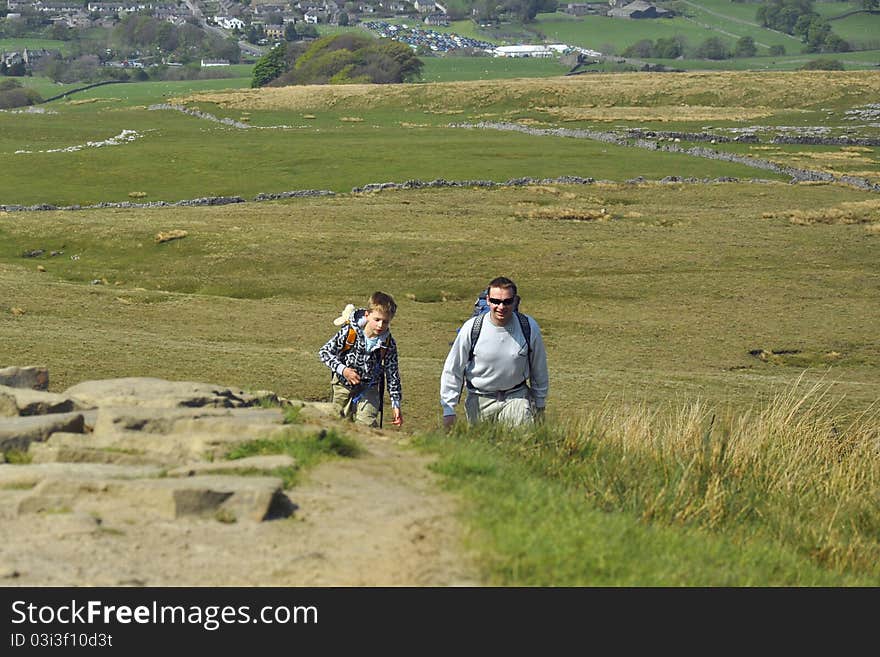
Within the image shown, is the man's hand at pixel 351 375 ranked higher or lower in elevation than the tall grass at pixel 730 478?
higher

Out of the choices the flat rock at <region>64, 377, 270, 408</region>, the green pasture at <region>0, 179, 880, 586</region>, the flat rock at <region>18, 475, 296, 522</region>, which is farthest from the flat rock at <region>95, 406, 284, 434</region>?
the green pasture at <region>0, 179, 880, 586</region>

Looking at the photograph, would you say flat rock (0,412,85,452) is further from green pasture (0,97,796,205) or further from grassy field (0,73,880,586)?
green pasture (0,97,796,205)

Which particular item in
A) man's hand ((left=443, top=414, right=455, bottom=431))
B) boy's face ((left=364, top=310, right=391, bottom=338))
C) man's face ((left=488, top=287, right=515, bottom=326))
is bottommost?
man's hand ((left=443, top=414, right=455, bottom=431))

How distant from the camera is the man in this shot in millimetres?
16547

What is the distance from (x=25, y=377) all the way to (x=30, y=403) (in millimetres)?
3032

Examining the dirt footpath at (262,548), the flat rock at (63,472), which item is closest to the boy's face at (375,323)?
the dirt footpath at (262,548)

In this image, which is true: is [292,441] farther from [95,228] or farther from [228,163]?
[228,163]

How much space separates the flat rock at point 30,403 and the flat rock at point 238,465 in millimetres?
3539

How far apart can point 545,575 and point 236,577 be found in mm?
2746

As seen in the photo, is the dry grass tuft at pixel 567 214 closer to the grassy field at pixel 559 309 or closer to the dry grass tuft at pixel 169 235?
the grassy field at pixel 559 309

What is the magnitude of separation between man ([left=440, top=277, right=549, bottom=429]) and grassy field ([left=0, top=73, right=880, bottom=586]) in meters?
0.62

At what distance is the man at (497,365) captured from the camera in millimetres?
16547

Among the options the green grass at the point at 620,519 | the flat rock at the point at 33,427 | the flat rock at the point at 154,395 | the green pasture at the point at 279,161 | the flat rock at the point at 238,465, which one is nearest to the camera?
the green grass at the point at 620,519
